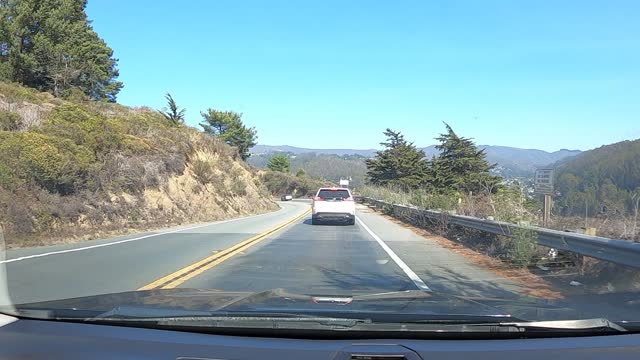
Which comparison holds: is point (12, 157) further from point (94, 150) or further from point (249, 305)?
point (249, 305)

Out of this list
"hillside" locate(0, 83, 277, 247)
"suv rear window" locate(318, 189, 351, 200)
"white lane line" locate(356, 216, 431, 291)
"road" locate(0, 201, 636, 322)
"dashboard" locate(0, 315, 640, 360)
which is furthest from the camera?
"suv rear window" locate(318, 189, 351, 200)

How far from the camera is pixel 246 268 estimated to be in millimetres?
11883

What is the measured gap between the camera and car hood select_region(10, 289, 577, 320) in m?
3.95

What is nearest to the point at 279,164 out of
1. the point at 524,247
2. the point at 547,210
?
the point at 547,210

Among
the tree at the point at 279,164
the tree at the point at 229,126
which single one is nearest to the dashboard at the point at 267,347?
the tree at the point at 229,126

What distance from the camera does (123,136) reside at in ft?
98.9

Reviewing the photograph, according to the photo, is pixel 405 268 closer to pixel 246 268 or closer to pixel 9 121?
pixel 246 268

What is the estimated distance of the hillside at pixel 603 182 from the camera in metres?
12.7

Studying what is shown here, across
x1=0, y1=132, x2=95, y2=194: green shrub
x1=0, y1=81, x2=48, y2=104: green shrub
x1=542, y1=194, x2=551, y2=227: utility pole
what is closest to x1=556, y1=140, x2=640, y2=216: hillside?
x1=542, y1=194, x2=551, y2=227: utility pole

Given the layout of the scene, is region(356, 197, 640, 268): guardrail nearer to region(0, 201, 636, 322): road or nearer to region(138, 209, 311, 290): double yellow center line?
region(0, 201, 636, 322): road

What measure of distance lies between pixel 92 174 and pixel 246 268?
14481 millimetres

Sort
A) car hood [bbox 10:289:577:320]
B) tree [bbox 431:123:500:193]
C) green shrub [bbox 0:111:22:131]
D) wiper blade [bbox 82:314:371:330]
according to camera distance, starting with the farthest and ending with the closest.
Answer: tree [bbox 431:123:500:193] < green shrub [bbox 0:111:22:131] < car hood [bbox 10:289:577:320] < wiper blade [bbox 82:314:371:330]

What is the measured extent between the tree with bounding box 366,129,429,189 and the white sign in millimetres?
45066

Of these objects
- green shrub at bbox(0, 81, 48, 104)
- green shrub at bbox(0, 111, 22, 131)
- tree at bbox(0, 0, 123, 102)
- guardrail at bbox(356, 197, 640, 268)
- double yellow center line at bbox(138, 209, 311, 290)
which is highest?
tree at bbox(0, 0, 123, 102)
